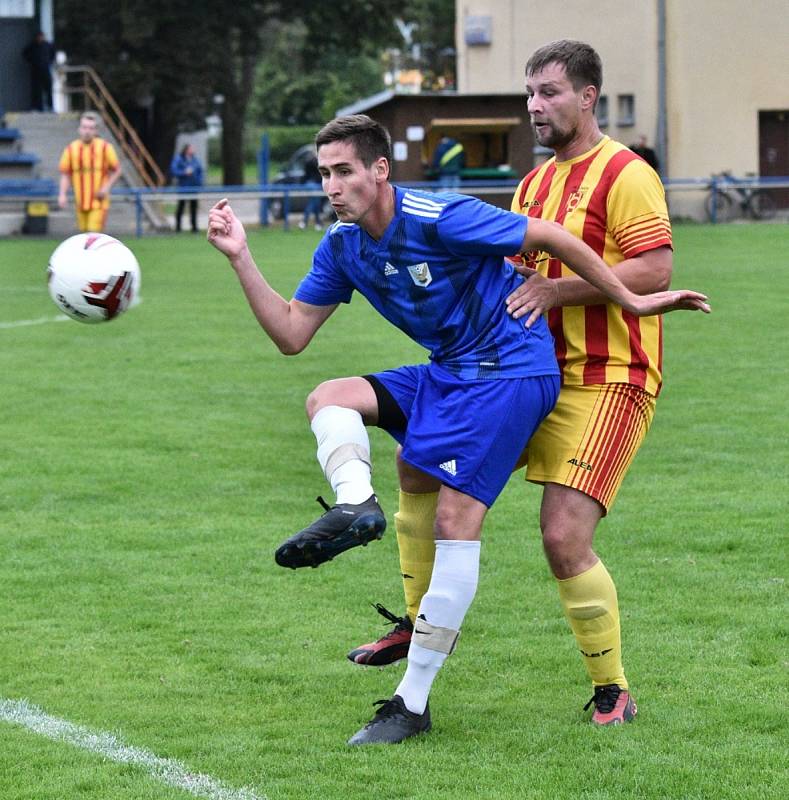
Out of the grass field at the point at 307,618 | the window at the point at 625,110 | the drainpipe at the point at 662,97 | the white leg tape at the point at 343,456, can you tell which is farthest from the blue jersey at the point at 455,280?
the window at the point at 625,110

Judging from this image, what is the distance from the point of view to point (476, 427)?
14.1 ft

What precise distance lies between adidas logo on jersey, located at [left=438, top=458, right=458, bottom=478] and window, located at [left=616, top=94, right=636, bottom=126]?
111 feet

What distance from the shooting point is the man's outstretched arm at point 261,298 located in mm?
4539

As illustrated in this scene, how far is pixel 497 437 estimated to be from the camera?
170 inches

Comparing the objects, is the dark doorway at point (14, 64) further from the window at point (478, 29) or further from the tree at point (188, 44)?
the window at point (478, 29)

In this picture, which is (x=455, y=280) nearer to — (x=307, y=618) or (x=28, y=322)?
(x=307, y=618)

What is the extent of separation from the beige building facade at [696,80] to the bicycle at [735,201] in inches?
26.3

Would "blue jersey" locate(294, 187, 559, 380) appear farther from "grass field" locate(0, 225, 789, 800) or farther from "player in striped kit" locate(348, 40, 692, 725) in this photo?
"grass field" locate(0, 225, 789, 800)

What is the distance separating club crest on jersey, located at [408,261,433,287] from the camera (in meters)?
4.29

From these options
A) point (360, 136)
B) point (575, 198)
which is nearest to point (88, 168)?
point (575, 198)

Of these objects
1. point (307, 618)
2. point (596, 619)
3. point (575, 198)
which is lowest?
point (307, 618)

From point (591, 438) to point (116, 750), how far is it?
1677mm

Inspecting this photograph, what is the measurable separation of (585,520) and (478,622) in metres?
1.29

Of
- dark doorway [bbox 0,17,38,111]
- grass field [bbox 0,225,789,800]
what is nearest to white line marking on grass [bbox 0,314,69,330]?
grass field [bbox 0,225,789,800]
